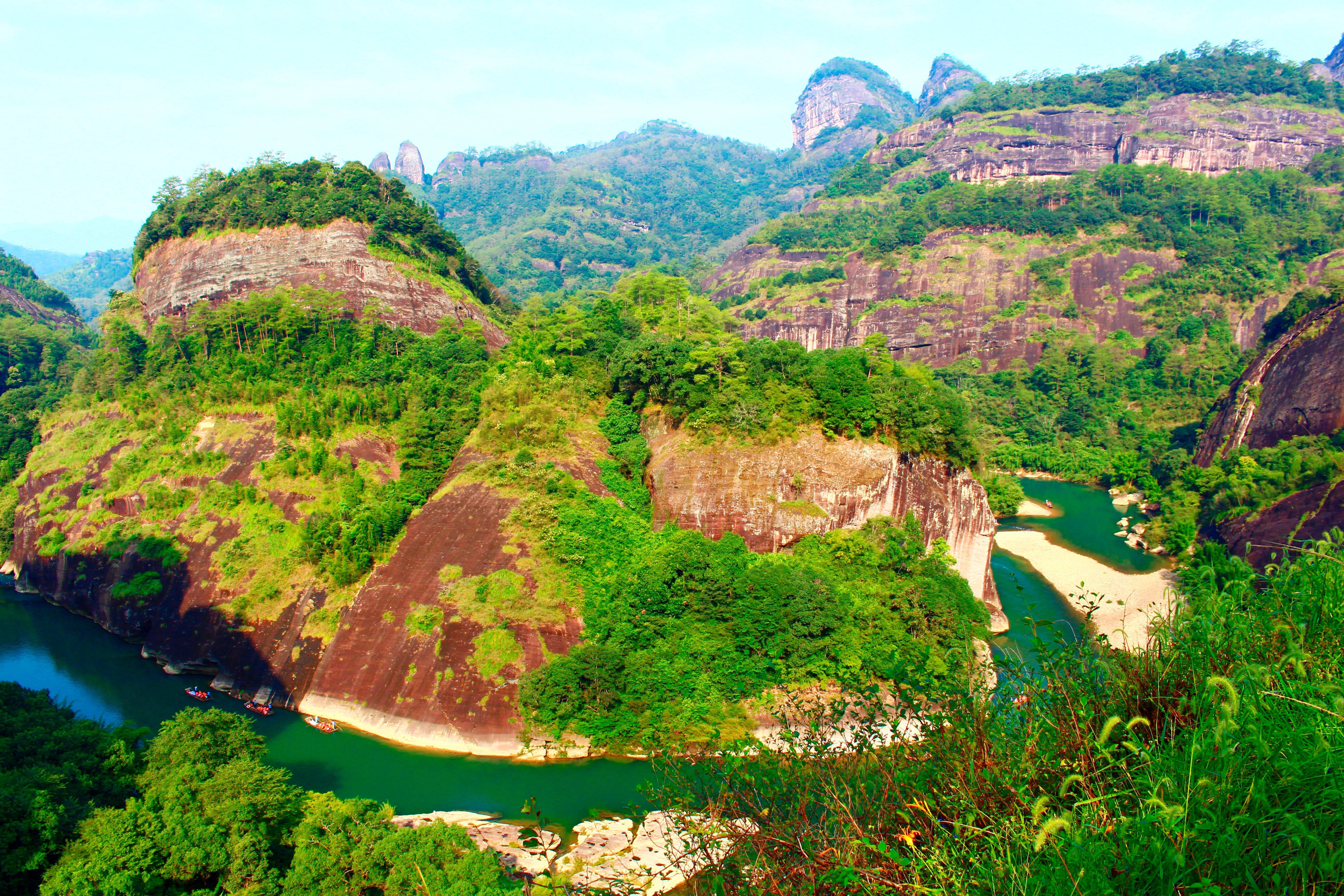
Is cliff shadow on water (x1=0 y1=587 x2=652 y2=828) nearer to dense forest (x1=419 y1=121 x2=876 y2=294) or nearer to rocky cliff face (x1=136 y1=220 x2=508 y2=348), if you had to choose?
rocky cliff face (x1=136 y1=220 x2=508 y2=348)

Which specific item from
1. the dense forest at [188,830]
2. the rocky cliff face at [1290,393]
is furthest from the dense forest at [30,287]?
the rocky cliff face at [1290,393]

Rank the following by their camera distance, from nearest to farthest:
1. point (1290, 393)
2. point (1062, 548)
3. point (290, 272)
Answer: point (290, 272)
point (1290, 393)
point (1062, 548)

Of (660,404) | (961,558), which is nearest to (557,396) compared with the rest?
(660,404)

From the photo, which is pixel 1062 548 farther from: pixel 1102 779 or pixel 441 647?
pixel 1102 779

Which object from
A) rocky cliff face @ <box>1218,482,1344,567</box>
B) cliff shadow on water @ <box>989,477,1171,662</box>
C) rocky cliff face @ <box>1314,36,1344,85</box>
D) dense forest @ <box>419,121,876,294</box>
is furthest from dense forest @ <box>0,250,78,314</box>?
rocky cliff face @ <box>1314,36,1344,85</box>

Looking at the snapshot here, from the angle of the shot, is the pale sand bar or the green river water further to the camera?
the pale sand bar

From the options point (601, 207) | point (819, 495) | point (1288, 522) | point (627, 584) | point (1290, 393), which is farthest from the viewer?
point (601, 207)

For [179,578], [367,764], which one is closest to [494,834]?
[367,764]

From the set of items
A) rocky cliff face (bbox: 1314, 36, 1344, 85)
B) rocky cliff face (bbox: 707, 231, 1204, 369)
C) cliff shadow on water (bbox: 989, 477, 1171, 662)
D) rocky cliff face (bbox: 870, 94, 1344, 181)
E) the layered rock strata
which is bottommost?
Result: cliff shadow on water (bbox: 989, 477, 1171, 662)
